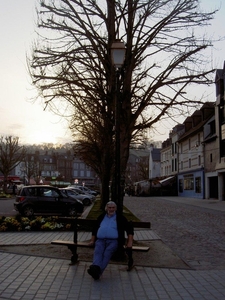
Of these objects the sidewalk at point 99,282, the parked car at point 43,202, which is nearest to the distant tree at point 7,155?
the parked car at point 43,202

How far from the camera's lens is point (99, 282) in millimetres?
7320

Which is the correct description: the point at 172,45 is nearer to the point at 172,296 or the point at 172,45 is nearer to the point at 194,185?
the point at 172,296

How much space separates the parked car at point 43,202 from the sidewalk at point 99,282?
12.6 meters

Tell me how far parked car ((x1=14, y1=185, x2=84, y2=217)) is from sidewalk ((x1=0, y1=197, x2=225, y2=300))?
1258 cm

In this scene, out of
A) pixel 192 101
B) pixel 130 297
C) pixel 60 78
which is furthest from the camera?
pixel 192 101

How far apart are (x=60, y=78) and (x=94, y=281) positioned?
5650 mm

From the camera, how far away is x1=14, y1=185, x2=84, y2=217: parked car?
21781 millimetres

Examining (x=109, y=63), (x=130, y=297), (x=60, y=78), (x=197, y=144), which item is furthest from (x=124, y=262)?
(x=197, y=144)

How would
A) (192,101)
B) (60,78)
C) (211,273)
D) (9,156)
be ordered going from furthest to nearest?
(9,156) → (192,101) → (60,78) → (211,273)

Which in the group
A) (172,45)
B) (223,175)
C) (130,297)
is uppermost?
(172,45)

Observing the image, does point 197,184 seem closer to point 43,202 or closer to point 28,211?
point 43,202

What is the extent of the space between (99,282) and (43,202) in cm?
1513

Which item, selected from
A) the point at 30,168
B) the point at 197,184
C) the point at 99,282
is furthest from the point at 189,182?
the point at 99,282

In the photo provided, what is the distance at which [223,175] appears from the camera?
4244 centimetres
